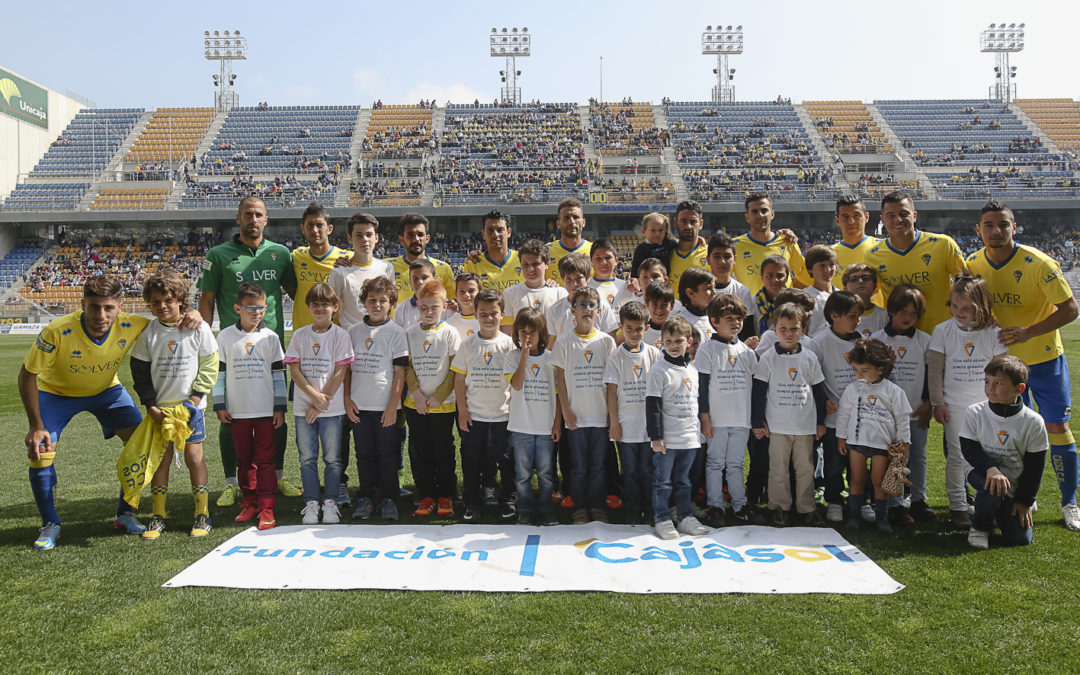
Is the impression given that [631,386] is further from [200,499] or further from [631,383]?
[200,499]

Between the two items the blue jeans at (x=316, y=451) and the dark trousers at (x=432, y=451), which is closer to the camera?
the blue jeans at (x=316, y=451)

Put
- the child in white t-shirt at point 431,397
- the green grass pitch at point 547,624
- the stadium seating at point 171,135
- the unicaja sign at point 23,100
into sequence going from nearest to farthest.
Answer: the green grass pitch at point 547,624 < the child in white t-shirt at point 431,397 < the unicaja sign at point 23,100 < the stadium seating at point 171,135

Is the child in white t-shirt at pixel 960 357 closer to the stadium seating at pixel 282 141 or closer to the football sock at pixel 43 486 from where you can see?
the football sock at pixel 43 486

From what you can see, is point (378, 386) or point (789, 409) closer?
point (789, 409)

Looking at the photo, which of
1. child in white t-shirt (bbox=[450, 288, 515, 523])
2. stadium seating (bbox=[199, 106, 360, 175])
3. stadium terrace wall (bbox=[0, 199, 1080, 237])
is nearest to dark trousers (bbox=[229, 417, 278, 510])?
child in white t-shirt (bbox=[450, 288, 515, 523])

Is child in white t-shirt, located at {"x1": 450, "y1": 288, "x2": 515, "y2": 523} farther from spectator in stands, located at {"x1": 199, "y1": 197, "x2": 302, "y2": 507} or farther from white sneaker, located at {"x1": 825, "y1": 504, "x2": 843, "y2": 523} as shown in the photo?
white sneaker, located at {"x1": 825, "y1": 504, "x2": 843, "y2": 523}

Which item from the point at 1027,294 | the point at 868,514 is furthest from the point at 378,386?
the point at 1027,294

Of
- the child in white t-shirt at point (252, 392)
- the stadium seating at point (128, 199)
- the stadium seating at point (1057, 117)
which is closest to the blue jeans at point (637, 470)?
the child in white t-shirt at point (252, 392)

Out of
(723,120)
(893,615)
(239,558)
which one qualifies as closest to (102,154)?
(723,120)

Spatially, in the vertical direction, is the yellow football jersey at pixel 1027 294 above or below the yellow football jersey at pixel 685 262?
below

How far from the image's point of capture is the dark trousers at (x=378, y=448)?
5211 mm

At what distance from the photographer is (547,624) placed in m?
3.45

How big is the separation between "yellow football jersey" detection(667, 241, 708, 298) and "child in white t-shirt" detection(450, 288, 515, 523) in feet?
5.59

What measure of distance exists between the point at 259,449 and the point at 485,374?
5.73 ft
